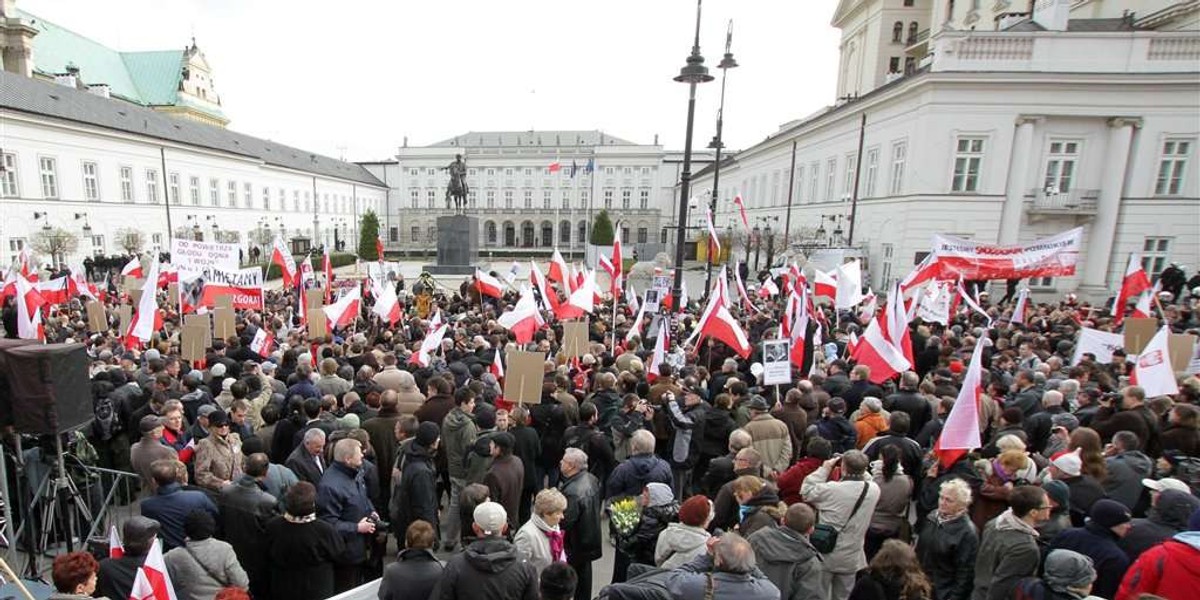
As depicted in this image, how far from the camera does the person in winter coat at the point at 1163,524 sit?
3574 millimetres

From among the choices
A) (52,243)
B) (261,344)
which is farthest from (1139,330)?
(52,243)

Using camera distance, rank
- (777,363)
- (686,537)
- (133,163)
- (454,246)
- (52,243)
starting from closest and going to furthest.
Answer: (686,537), (777,363), (52,243), (454,246), (133,163)

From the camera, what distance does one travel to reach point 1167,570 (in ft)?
10.1

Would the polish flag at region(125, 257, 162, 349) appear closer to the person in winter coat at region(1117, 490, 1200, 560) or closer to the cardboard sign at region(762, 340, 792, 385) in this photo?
the cardboard sign at region(762, 340, 792, 385)

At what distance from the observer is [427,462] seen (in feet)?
16.1

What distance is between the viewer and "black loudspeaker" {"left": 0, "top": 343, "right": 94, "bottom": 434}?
4.20 metres

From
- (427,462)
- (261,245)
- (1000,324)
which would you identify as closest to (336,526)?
(427,462)

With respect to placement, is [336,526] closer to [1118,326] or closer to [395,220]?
[1118,326]

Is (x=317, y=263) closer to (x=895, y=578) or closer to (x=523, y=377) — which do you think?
(x=523, y=377)

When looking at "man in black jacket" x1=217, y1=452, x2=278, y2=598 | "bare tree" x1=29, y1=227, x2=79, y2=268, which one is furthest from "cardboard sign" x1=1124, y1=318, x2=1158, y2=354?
"bare tree" x1=29, y1=227, x2=79, y2=268

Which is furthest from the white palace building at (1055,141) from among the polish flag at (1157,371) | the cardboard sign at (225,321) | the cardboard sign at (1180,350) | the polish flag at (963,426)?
the cardboard sign at (225,321)

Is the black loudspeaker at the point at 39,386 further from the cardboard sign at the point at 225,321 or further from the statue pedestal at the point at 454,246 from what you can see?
the statue pedestal at the point at 454,246

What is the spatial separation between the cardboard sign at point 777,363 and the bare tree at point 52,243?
3371 cm

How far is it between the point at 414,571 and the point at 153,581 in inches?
51.0
